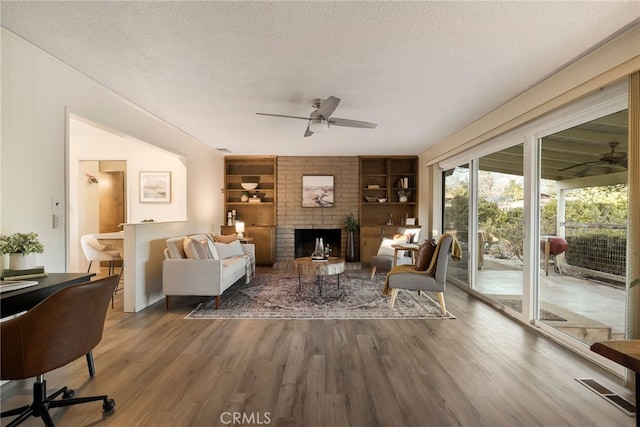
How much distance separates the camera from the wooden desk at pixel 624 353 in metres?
1.16

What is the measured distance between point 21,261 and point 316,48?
2.70 m

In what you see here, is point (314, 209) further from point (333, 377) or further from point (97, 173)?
point (333, 377)

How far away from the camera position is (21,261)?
2.23 metres

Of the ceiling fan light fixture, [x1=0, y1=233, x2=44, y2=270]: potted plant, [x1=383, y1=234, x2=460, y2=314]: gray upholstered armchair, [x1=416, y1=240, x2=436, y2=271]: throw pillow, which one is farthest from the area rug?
the ceiling fan light fixture

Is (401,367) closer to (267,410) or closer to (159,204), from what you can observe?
(267,410)

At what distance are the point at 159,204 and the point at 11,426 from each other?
16.4ft

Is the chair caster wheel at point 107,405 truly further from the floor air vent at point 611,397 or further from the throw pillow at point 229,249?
the throw pillow at point 229,249

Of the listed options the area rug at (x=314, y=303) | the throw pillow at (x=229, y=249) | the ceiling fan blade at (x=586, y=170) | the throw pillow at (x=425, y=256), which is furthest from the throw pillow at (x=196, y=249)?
the ceiling fan blade at (x=586, y=170)

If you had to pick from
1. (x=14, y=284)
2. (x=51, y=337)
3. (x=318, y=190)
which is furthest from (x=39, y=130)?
(x=318, y=190)

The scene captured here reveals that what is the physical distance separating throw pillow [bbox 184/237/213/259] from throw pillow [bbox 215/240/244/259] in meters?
0.97

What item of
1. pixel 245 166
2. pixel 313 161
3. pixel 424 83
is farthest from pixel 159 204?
pixel 424 83

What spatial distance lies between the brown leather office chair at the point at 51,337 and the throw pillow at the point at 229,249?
11.0 ft

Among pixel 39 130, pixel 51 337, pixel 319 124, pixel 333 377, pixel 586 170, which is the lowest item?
pixel 333 377

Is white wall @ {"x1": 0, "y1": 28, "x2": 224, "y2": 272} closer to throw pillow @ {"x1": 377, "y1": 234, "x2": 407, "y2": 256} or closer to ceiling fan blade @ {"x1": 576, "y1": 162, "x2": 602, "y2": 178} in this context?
throw pillow @ {"x1": 377, "y1": 234, "x2": 407, "y2": 256}
